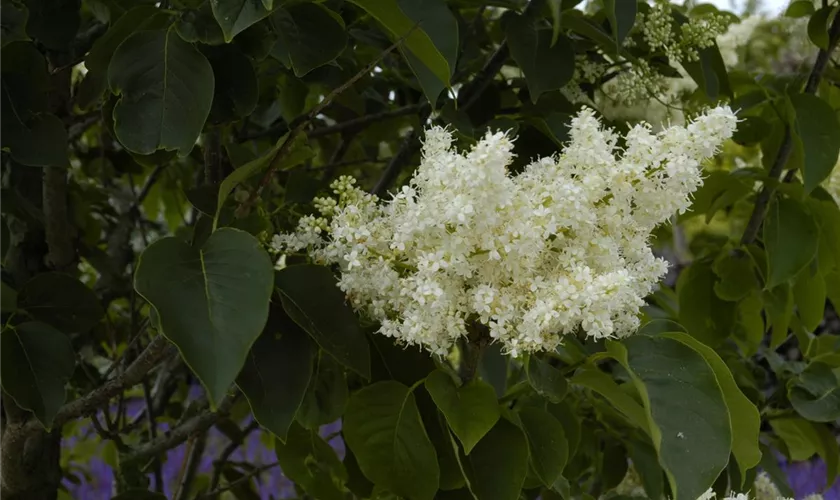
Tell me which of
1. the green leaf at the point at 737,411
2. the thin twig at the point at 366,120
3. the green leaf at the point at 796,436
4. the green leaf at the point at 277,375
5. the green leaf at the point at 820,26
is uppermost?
the green leaf at the point at 820,26

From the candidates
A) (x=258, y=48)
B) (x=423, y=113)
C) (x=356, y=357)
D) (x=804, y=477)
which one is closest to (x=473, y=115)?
(x=423, y=113)

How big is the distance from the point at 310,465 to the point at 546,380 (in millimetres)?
272

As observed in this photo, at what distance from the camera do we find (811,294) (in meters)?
0.86

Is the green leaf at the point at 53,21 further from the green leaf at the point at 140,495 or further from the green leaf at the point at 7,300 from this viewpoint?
the green leaf at the point at 140,495

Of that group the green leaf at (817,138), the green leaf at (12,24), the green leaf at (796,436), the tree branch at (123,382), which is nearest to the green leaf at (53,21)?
the green leaf at (12,24)

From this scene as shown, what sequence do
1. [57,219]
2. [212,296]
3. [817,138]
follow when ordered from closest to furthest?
[212,296], [817,138], [57,219]

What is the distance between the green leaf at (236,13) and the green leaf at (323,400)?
27 centimetres

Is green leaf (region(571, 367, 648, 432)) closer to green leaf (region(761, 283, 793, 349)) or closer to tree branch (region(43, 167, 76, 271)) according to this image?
green leaf (region(761, 283, 793, 349))

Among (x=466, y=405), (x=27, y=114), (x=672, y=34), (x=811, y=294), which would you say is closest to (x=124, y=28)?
(x=27, y=114)

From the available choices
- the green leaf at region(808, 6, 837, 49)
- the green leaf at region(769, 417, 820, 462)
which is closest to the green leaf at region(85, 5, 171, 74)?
the green leaf at region(808, 6, 837, 49)

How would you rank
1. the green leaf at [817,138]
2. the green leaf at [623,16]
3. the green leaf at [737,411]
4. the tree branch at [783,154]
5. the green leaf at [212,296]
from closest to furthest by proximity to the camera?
the green leaf at [212,296], the green leaf at [737,411], the green leaf at [623,16], the green leaf at [817,138], the tree branch at [783,154]

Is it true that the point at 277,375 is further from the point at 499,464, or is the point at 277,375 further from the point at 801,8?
the point at 801,8

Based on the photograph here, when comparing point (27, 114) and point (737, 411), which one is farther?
point (27, 114)

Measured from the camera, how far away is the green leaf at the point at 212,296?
0.39 metres
